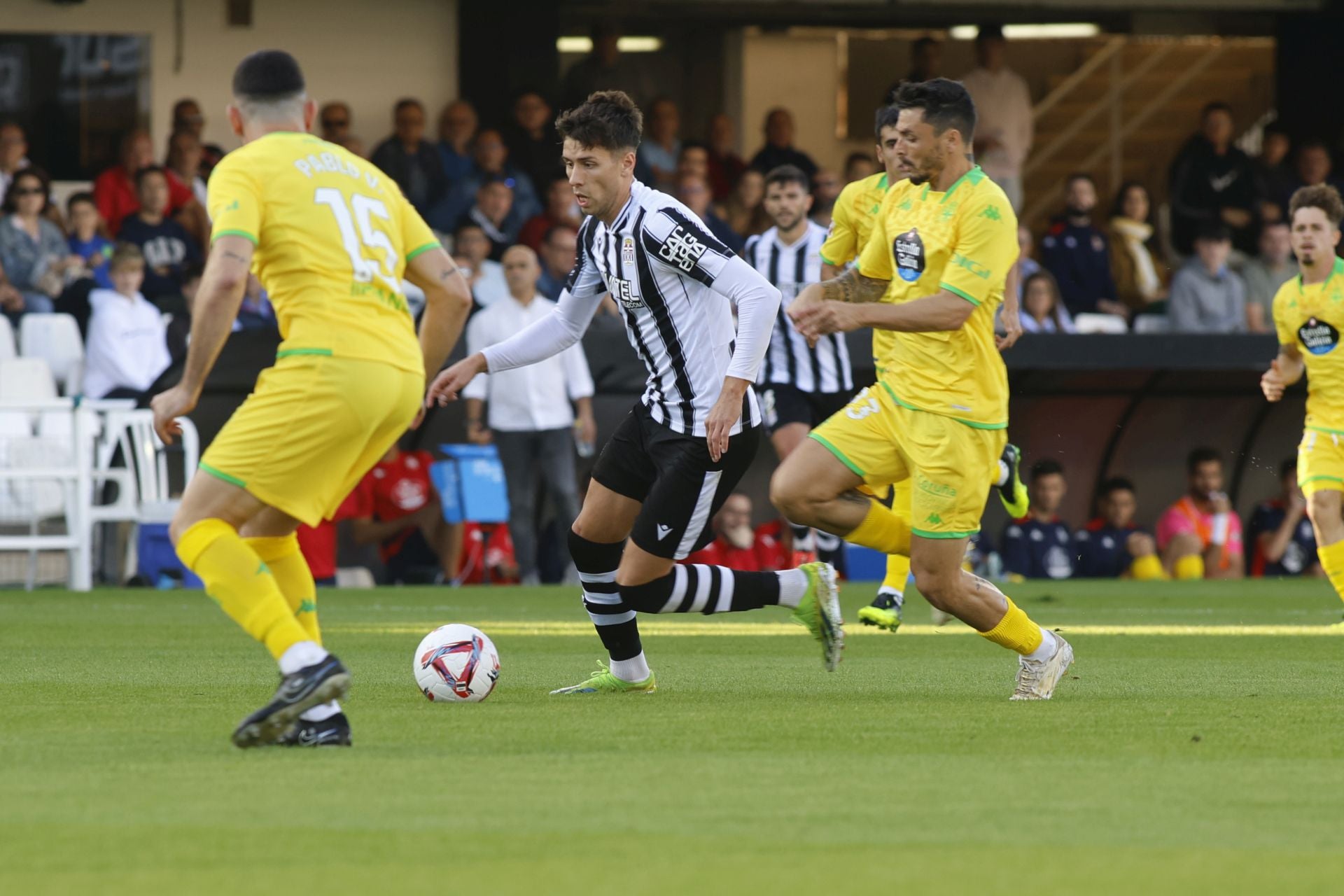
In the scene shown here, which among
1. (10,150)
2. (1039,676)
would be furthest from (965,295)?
(10,150)

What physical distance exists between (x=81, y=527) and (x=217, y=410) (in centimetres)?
165

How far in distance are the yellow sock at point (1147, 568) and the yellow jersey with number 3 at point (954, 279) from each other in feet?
34.3

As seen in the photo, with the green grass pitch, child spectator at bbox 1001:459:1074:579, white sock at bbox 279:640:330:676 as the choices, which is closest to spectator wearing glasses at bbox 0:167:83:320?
the green grass pitch

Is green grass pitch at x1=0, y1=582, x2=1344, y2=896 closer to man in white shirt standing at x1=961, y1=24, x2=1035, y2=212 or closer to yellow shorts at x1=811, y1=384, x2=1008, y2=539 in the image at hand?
yellow shorts at x1=811, y1=384, x2=1008, y2=539

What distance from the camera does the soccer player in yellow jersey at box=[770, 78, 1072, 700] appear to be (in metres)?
7.37

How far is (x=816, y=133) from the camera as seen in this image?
24.7m

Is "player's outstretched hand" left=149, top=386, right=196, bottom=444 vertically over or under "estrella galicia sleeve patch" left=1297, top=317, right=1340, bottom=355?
under

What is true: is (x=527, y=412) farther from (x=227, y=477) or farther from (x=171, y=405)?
(x=171, y=405)

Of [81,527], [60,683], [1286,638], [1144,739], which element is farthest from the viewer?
[81,527]

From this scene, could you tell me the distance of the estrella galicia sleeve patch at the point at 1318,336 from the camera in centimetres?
1142

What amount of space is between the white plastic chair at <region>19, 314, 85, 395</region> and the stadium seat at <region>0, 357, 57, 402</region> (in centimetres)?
25

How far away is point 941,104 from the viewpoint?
24.4 feet

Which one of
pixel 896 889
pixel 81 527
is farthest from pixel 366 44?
pixel 896 889

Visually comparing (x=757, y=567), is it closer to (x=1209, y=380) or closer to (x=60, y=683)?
(x=1209, y=380)
